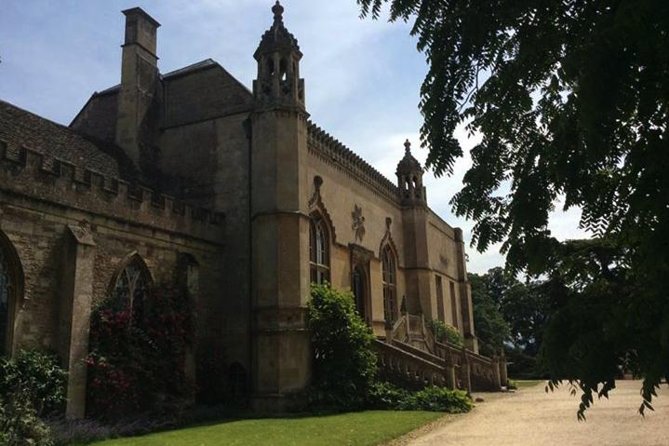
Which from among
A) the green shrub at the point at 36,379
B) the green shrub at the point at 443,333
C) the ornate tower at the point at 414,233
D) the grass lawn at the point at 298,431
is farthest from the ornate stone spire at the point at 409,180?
the green shrub at the point at 36,379

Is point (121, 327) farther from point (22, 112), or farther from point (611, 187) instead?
point (611, 187)

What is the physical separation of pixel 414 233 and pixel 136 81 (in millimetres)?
15431

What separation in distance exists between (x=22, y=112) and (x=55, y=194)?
5236mm

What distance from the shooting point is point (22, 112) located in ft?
57.3

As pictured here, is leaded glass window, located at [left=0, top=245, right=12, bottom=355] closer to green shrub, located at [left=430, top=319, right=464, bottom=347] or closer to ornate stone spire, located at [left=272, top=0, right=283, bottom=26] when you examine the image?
ornate stone spire, located at [left=272, top=0, right=283, bottom=26]

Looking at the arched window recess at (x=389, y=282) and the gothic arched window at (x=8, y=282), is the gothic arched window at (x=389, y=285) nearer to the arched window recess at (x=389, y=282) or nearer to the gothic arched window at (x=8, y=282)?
the arched window recess at (x=389, y=282)

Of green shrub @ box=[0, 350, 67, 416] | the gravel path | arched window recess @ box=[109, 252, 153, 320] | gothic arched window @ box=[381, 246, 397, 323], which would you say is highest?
gothic arched window @ box=[381, 246, 397, 323]

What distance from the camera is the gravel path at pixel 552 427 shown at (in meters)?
11.4

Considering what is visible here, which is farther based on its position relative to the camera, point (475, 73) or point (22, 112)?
point (22, 112)

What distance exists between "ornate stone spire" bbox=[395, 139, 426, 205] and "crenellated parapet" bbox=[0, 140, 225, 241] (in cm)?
1436

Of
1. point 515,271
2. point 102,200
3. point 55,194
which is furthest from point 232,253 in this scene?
point 515,271

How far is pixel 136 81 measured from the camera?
2155 centimetres

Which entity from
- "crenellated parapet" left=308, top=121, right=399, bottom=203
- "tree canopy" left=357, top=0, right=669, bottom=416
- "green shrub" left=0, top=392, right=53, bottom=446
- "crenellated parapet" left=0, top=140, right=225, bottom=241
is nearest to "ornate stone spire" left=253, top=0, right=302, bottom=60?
"crenellated parapet" left=308, top=121, right=399, bottom=203

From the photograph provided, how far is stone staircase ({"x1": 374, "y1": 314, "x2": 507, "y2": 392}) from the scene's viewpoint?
1974 cm
